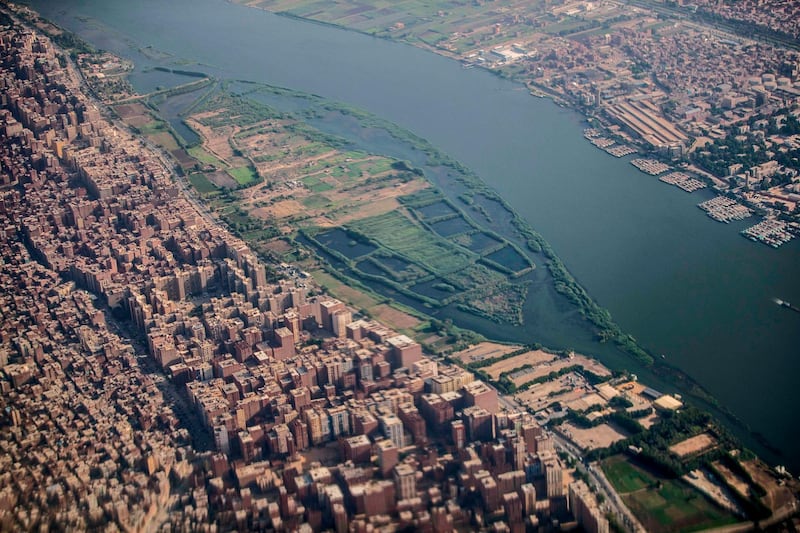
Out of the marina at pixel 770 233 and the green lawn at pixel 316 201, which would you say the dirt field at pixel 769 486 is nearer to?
the marina at pixel 770 233

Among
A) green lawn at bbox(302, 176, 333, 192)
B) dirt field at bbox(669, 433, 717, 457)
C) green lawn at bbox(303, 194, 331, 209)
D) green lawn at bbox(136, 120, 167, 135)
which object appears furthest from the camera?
green lawn at bbox(136, 120, 167, 135)

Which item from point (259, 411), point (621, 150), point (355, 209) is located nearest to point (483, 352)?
point (259, 411)

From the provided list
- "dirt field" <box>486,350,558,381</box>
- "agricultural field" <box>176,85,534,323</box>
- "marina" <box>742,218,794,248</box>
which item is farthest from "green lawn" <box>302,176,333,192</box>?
"marina" <box>742,218,794,248</box>

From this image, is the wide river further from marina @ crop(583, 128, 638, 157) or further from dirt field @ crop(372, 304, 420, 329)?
dirt field @ crop(372, 304, 420, 329)

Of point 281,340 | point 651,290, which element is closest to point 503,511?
point 281,340

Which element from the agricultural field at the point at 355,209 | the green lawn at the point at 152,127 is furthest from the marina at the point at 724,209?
the green lawn at the point at 152,127

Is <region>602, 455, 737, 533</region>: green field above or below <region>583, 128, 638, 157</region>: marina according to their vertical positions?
below

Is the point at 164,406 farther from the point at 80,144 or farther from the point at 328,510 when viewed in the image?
the point at 80,144
